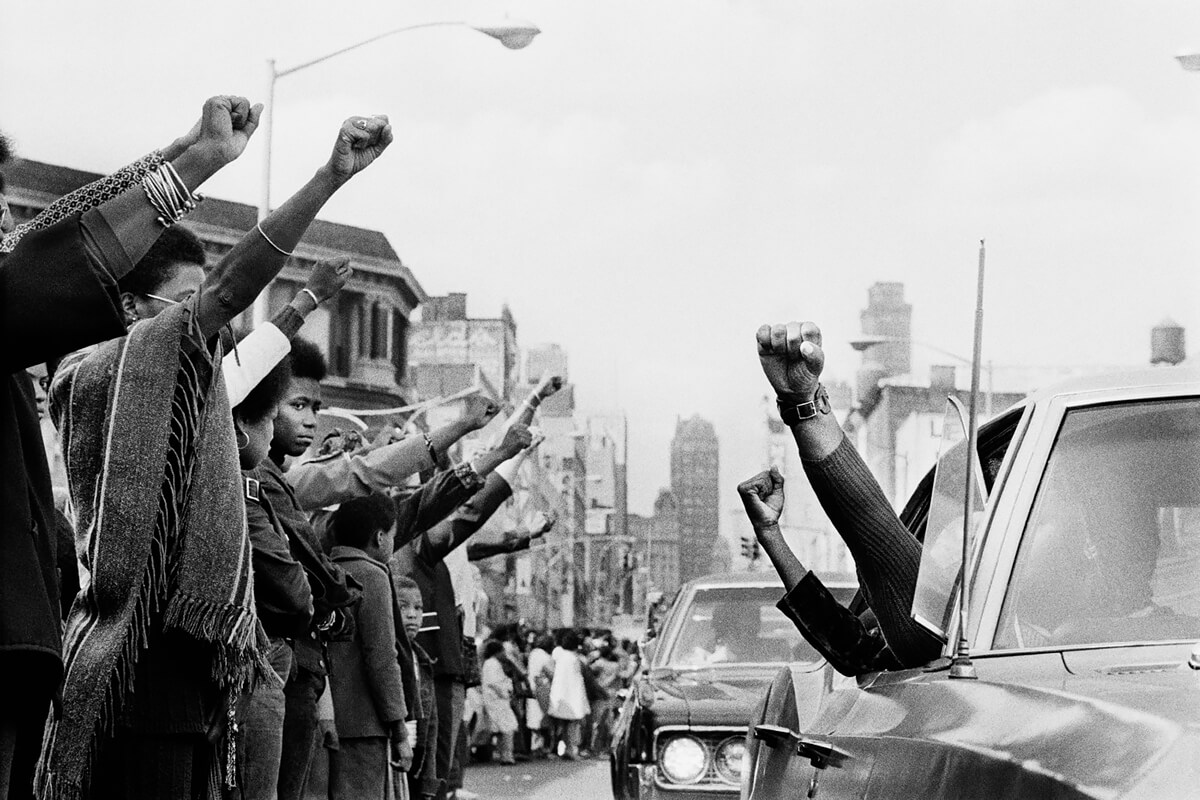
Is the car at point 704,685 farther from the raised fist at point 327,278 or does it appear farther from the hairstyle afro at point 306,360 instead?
the raised fist at point 327,278

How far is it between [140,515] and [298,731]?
302cm

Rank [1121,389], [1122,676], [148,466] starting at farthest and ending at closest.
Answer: [148,466] → [1121,389] → [1122,676]

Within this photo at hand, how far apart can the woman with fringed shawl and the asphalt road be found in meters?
12.6

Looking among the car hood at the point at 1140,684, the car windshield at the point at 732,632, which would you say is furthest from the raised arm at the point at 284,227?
the car windshield at the point at 732,632

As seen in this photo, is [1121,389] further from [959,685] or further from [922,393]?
[922,393]

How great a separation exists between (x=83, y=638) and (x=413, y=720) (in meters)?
5.69

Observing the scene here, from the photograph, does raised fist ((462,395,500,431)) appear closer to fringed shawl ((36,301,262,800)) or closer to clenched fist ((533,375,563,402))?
clenched fist ((533,375,563,402))

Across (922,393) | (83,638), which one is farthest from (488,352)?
(83,638)

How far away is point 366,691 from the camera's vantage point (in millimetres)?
8570

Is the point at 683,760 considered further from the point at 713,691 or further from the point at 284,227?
the point at 284,227

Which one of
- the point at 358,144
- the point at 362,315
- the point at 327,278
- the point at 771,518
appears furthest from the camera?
the point at 362,315

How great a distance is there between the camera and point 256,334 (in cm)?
517

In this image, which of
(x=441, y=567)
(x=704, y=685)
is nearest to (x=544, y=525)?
(x=441, y=567)

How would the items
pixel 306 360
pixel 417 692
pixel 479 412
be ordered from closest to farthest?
1. pixel 306 360
2. pixel 479 412
3. pixel 417 692
